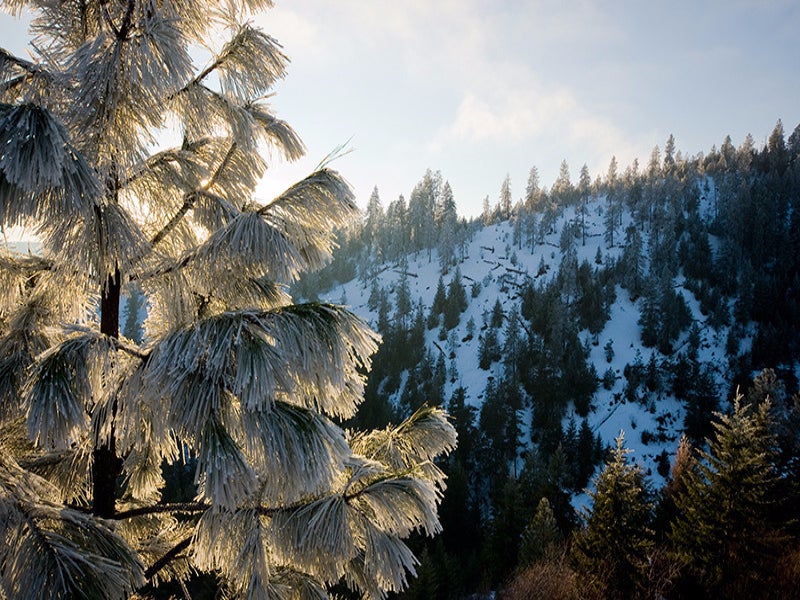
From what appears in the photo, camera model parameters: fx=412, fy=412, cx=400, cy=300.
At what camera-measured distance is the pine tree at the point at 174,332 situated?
1.84 metres

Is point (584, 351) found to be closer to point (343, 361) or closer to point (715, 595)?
point (715, 595)

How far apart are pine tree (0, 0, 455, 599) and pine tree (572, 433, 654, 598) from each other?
11.8 meters

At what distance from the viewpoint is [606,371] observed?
2244 inches

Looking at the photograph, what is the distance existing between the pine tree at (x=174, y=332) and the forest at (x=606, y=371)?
11.8 meters

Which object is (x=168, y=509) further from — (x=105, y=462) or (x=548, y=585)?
(x=548, y=585)

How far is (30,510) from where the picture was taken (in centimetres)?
178

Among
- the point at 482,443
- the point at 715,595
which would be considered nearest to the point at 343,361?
the point at 715,595

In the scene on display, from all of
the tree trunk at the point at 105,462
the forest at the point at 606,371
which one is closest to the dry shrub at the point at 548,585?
the forest at the point at 606,371

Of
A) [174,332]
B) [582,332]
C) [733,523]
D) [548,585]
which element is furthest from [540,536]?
[582,332]

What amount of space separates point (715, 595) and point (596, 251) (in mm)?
74686

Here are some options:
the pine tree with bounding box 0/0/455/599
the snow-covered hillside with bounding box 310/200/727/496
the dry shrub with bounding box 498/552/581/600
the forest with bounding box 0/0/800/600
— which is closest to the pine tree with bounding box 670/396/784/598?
the dry shrub with bounding box 498/552/581/600

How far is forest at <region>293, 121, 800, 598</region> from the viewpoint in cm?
1229

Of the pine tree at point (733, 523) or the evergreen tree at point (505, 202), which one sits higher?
the evergreen tree at point (505, 202)

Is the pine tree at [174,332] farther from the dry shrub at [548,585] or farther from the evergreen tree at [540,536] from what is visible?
the evergreen tree at [540,536]
